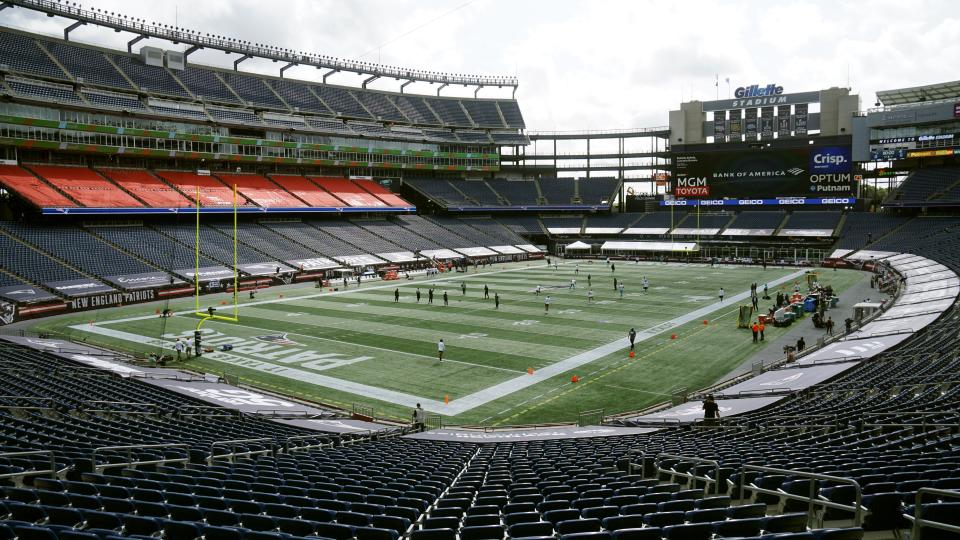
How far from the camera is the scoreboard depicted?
8194 centimetres

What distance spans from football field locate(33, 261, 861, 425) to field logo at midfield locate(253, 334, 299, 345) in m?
0.12

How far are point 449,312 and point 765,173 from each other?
202 feet

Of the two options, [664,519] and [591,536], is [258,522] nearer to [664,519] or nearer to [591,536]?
[591,536]

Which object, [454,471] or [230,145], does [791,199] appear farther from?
[454,471]

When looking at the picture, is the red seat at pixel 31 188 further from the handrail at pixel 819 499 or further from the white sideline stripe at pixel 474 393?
the handrail at pixel 819 499

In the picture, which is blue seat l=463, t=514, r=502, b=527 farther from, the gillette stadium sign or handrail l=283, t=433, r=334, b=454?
the gillette stadium sign

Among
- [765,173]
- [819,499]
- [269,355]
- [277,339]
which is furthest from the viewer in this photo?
[765,173]

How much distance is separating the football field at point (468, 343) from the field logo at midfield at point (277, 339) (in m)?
0.12

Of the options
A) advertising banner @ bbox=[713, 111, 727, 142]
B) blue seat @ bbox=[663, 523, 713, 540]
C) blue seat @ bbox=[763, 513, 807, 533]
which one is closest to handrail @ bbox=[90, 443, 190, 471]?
blue seat @ bbox=[663, 523, 713, 540]

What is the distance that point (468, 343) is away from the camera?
1353 inches

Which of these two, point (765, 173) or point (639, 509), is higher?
point (765, 173)

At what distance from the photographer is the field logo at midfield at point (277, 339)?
34875 millimetres

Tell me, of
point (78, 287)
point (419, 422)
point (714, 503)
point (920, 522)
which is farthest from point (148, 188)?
point (920, 522)

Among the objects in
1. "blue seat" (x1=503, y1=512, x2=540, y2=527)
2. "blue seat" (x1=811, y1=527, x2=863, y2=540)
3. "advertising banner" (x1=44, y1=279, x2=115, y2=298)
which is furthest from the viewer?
"advertising banner" (x1=44, y1=279, x2=115, y2=298)
